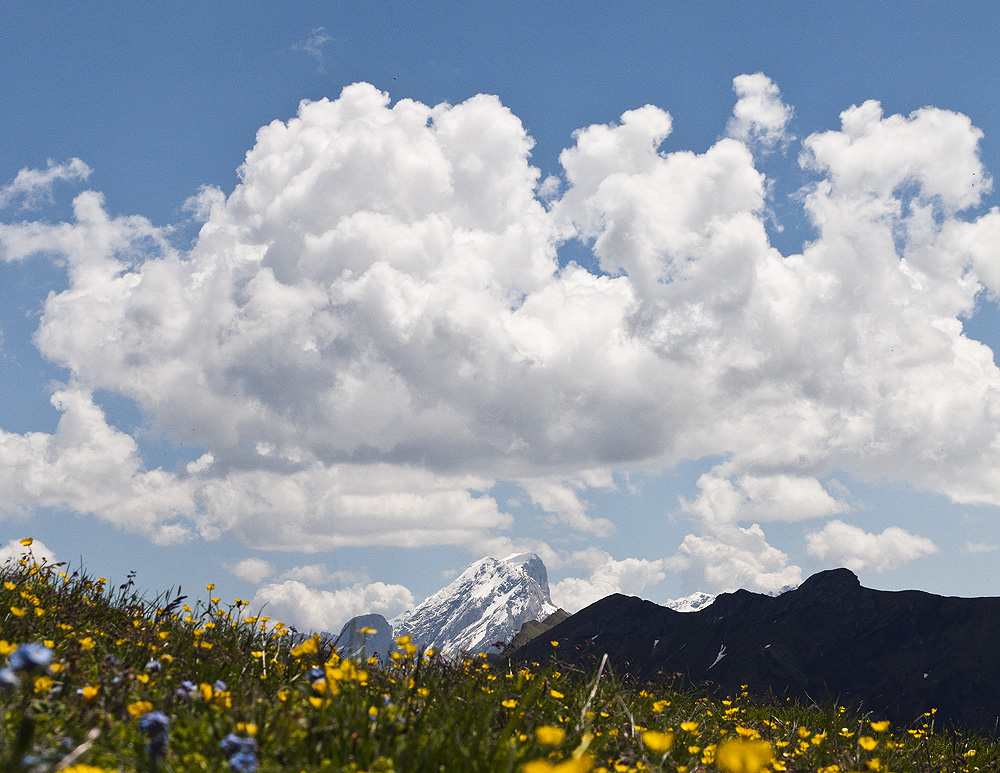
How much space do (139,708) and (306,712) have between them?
1.12 meters

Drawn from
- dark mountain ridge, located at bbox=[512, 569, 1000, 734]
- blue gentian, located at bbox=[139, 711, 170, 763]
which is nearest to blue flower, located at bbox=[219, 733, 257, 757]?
blue gentian, located at bbox=[139, 711, 170, 763]

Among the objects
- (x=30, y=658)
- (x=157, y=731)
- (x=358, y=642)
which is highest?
(x=30, y=658)

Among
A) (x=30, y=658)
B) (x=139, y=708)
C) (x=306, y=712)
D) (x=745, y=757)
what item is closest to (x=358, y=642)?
(x=306, y=712)

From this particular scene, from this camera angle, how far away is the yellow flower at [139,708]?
4.60 m

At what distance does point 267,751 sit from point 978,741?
11.8 meters

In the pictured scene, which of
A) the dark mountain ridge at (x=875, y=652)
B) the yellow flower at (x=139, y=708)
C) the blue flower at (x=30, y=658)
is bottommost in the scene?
the dark mountain ridge at (x=875, y=652)

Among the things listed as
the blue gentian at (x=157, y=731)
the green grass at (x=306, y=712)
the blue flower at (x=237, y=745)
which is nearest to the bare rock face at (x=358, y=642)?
the green grass at (x=306, y=712)

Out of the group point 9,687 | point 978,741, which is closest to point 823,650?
point 978,741

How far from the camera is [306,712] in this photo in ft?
17.2

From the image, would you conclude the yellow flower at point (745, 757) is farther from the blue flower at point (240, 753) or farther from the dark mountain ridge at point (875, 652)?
the dark mountain ridge at point (875, 652)

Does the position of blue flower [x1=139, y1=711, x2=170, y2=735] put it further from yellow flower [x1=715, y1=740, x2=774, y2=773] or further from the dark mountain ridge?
the dark mountain ridge

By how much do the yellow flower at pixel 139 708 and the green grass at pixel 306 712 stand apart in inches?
0.5

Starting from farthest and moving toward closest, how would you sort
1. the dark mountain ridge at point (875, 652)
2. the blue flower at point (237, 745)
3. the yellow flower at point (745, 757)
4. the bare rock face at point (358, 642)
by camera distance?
the dark mountain ridge at point (875, 652) → the bare rock face at point (358, 642) → the blue flower at point (237, 745) → the yellow flower at point (745, 757)

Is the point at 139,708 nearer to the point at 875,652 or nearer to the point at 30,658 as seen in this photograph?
the point at 30,658
